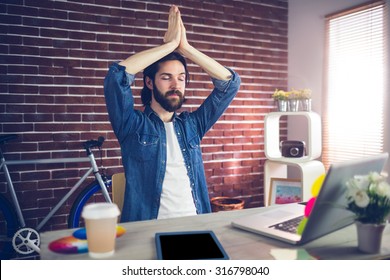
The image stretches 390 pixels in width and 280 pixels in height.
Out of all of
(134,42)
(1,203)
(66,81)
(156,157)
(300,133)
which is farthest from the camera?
(300,133)

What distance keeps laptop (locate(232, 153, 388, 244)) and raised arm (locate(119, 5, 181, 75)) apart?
32.5 inches

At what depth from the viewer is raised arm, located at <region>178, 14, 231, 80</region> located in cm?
180

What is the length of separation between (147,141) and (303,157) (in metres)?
1.59

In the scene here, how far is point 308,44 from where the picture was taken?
3457 millimetres

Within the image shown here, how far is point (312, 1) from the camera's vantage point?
338cm

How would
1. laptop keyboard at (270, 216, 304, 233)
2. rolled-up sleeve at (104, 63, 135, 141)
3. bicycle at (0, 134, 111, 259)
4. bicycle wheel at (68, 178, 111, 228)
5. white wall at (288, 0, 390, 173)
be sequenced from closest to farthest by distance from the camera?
laptop keyboard at (270, 216, 304, 233) → rolled-up sleeve at (104, 63, 135, 141) → bicycle at (0, 134, 111, 259) → bicycle wheel at (68, 178, 111, 228) → white wall at (288, 0, 390, 173)

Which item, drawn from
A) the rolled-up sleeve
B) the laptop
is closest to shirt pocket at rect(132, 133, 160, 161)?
the rolled-up sleeve

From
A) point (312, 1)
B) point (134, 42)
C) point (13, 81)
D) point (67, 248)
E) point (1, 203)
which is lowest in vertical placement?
point (1, 203)

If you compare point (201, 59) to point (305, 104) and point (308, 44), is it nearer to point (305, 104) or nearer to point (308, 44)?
point (305, 104)

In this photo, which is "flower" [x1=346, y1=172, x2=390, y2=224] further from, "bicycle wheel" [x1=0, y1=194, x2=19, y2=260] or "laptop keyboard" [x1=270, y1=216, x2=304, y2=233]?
"bicycle wheel" [x1=0, y1=194, x2=19, y2=260]

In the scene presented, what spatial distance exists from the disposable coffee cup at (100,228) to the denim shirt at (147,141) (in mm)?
730

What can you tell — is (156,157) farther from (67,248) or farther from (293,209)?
(67,248)
